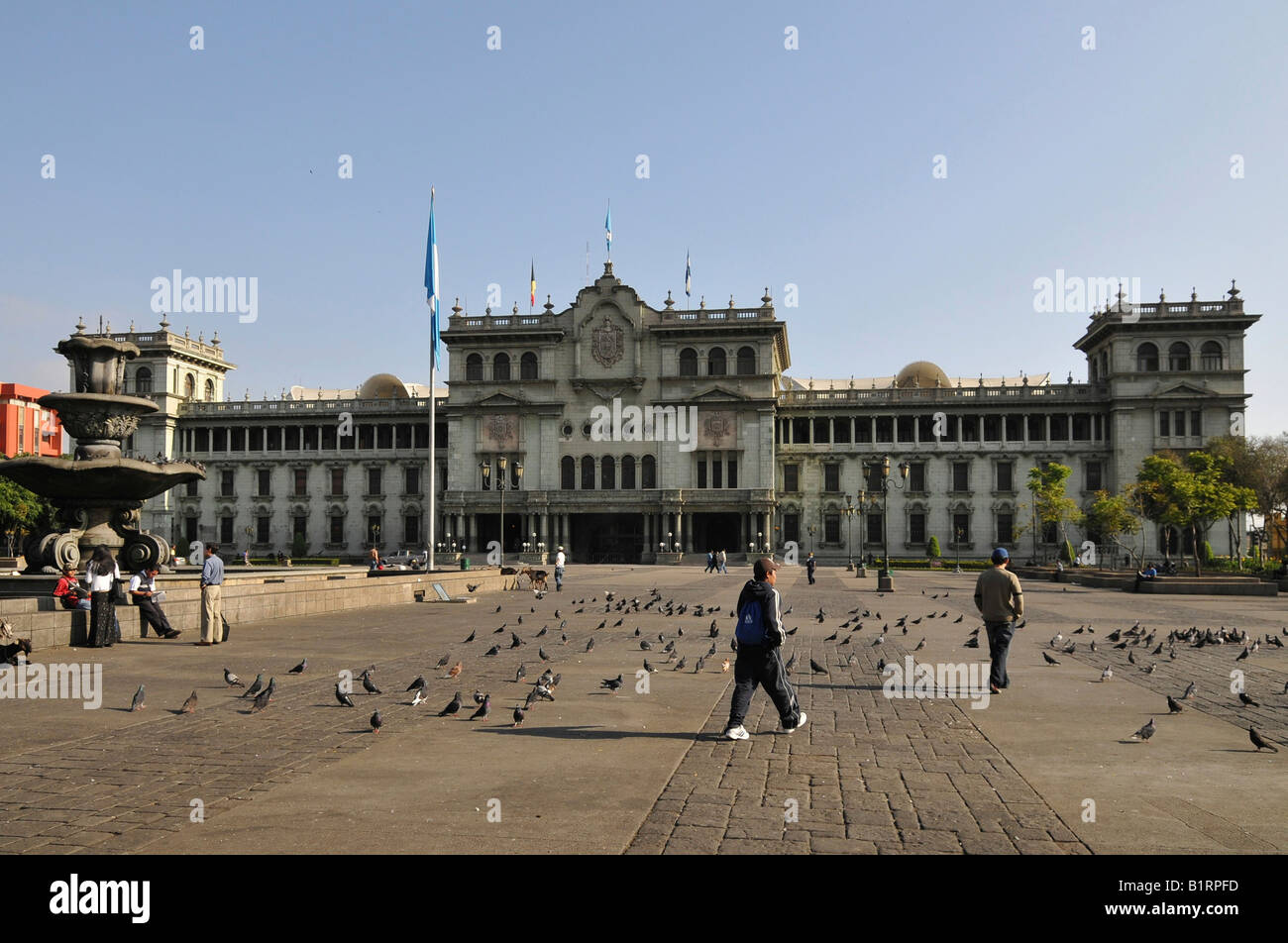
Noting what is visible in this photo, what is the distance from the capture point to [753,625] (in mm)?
9695

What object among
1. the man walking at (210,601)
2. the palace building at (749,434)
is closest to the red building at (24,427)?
the palace building at (749,434)

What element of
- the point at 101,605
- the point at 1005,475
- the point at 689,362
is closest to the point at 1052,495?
the point at 1005,475

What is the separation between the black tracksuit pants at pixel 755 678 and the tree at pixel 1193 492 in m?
40.8

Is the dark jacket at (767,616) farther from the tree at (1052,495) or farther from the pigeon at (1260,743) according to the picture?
the tree at (1052,495)

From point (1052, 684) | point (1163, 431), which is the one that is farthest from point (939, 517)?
point (1052, 684)

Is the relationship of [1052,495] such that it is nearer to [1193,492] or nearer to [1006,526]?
[1006,526]

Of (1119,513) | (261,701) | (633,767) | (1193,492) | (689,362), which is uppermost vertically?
(689,362)

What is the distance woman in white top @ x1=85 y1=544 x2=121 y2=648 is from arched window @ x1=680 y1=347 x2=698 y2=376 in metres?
60.3

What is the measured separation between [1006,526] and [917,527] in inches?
251

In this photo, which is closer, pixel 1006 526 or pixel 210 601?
pixel 210 601

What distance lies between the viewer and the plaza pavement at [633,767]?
256 inches

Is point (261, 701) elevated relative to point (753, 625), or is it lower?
lower
